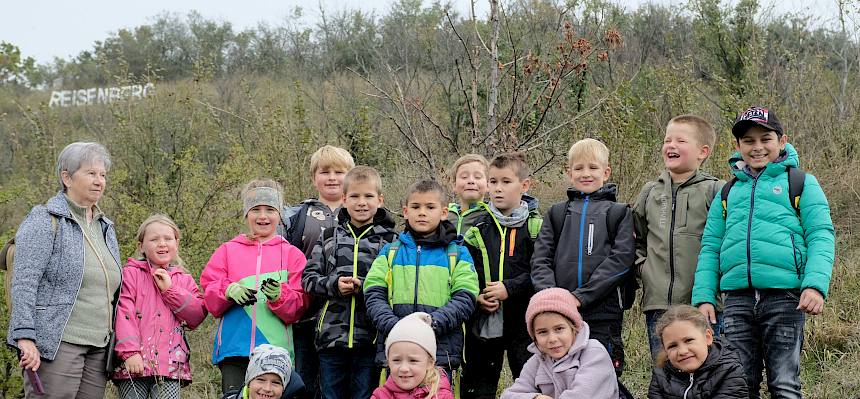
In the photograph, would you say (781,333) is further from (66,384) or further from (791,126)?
(791,126)

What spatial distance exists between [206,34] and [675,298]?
107ft

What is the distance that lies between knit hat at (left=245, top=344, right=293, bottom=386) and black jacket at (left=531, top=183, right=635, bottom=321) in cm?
141

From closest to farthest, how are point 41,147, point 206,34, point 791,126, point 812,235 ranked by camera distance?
point 812,235
point 791,126
point 41,147
point 206,34

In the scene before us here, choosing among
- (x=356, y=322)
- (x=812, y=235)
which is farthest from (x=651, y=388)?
(x=356, y=322)

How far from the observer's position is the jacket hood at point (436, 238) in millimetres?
4484

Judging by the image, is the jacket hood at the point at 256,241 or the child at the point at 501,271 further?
the jacket hood at the point at 256,241

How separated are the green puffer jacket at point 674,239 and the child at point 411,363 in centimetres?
122

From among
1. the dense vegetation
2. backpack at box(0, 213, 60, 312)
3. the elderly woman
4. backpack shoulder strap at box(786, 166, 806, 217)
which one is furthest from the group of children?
the dense vegetation

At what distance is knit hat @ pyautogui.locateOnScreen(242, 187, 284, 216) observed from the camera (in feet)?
15.7

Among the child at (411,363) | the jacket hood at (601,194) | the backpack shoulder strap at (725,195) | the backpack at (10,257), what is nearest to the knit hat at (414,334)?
the child at (411,363)

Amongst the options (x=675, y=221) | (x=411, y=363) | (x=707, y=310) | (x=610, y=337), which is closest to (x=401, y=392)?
(x=411, y=363)

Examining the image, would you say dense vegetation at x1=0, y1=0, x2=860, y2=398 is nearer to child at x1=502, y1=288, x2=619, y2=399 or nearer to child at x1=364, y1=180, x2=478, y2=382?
child at x1=364, y1=180, x2=478, y2=382

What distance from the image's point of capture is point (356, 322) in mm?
4523

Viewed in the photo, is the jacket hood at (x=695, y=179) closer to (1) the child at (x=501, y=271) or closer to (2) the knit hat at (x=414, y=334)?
(1) the child at (x=501, y=271)
